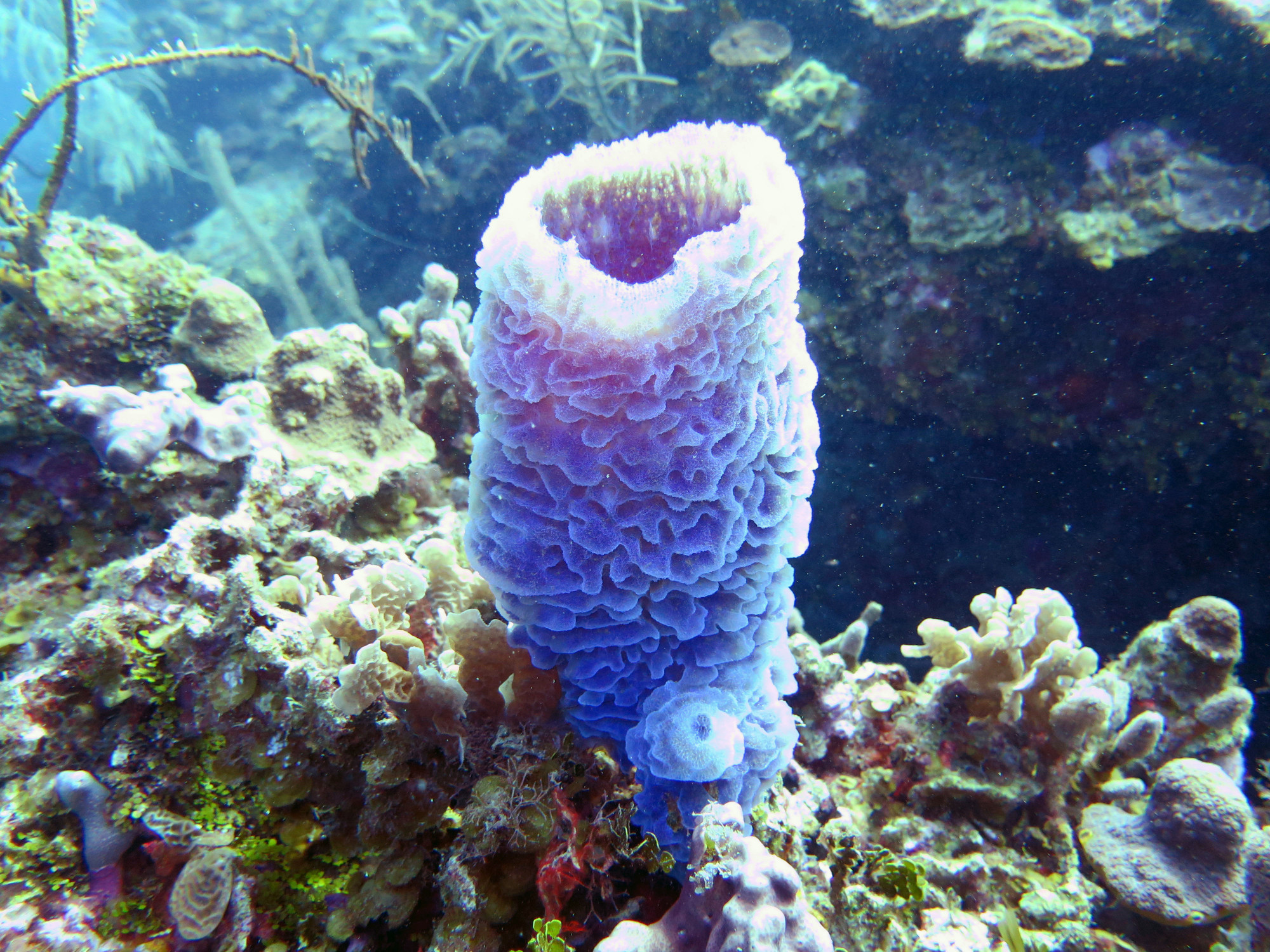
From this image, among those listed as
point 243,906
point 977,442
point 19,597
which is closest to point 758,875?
point 243,906

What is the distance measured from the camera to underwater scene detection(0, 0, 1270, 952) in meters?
1.71

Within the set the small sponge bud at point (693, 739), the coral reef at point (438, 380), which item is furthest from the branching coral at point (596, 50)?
the small sponge bud at point (693, 739)

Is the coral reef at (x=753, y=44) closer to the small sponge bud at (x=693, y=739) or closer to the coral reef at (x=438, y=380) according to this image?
the coral reef at (x=438, y=380)

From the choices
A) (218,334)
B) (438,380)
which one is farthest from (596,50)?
(218,334)

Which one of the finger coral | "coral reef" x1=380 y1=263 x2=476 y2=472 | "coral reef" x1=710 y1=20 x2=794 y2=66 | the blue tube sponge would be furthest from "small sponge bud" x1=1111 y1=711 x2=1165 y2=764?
"coral reef" x1=710 y1=20 x2=794 y2=66

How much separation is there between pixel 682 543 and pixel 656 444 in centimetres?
32

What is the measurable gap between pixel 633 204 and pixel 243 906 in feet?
7.69

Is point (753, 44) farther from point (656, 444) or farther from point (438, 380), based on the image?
point (656, 444)

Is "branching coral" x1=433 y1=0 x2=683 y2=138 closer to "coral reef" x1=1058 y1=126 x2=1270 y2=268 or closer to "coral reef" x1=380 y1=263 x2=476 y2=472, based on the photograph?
"coral reef" x1=1058 y1=126 x2=1270 y2=268

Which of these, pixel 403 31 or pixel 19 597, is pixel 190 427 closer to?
pixel 19 597

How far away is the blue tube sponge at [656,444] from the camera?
157cm

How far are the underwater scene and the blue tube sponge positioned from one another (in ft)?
0.05

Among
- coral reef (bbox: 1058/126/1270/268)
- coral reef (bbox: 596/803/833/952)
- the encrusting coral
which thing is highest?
coral reef (bbox: 1058/126/1270/268)

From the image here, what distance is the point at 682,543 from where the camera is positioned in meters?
1.79
